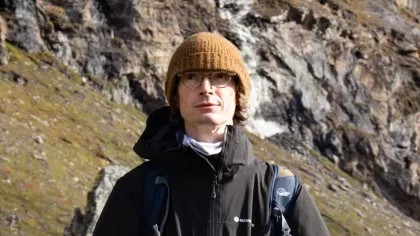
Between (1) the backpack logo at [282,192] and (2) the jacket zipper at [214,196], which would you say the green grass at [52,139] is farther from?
(1) the backpack logo at [282,192]

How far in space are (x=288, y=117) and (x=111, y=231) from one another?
149 ft

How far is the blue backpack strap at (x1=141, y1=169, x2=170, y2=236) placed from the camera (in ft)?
11.2

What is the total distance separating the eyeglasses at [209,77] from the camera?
371 cm

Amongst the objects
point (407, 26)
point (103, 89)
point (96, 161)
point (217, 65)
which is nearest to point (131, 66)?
point (103, 89)

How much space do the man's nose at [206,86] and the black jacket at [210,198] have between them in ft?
0.97

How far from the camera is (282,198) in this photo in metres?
3.50

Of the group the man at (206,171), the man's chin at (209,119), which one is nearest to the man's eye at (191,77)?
the man at (206,171)

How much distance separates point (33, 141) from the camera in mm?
22172

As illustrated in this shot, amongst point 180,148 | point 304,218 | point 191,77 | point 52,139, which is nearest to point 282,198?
point 304,218

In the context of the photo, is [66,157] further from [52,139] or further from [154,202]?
[154,202]

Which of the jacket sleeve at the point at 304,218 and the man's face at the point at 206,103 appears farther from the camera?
the man's face at the point at 206,103

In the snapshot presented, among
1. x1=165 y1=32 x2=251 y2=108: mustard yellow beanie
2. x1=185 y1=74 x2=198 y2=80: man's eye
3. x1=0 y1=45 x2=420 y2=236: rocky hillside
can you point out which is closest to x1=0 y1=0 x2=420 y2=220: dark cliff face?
x1=0 y1=45 x2=420 y2=236: rocky hillside

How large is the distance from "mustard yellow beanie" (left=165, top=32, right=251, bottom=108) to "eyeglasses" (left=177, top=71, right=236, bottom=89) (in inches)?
1.8

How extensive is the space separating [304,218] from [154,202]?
89 centimetres
